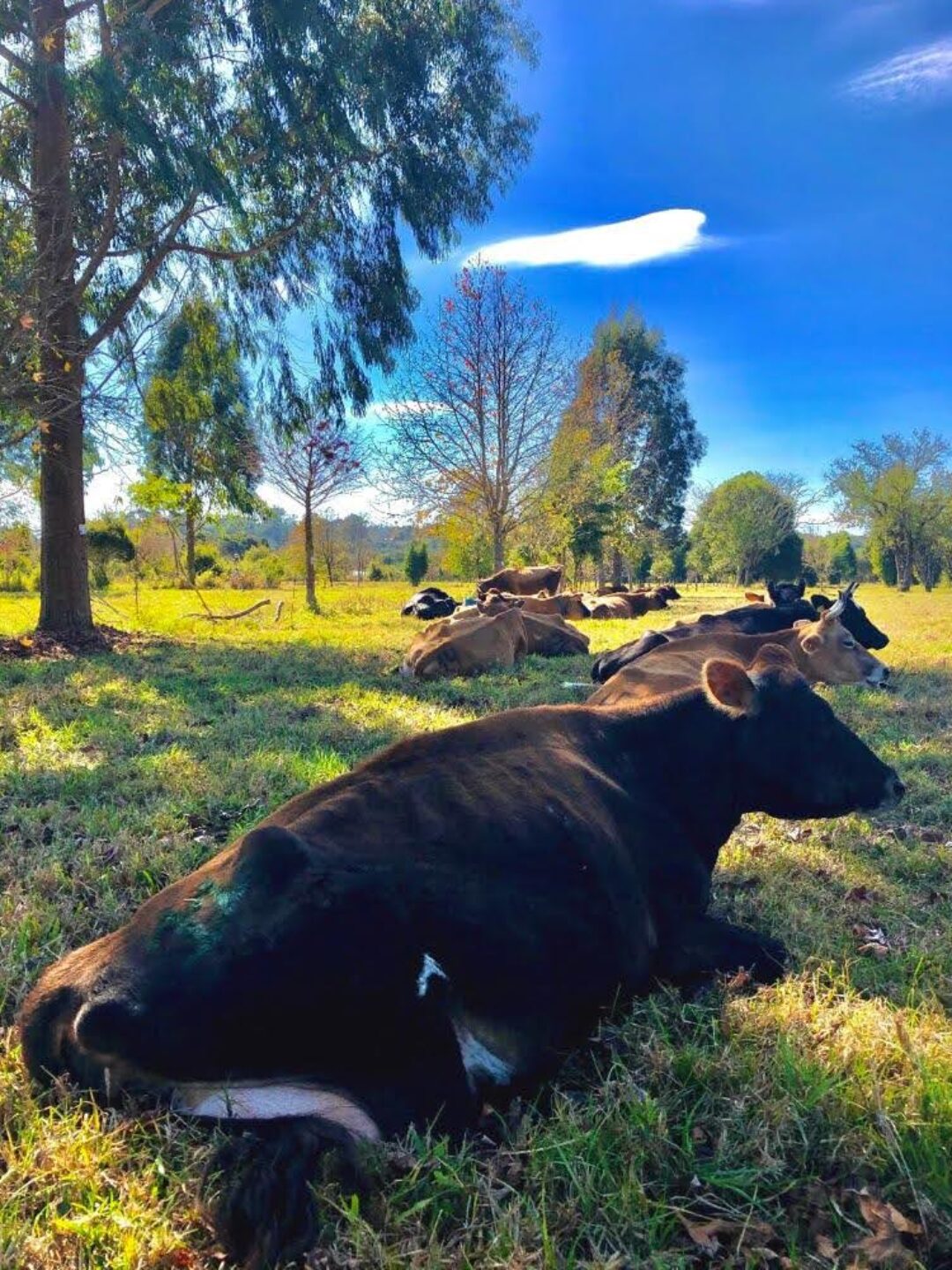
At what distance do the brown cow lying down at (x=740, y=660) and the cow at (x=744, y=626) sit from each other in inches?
22.7

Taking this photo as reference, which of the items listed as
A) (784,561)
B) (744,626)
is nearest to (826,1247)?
(744,626)

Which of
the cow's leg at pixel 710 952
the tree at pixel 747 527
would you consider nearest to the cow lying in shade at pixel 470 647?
the cow's leg at pixel 710 952

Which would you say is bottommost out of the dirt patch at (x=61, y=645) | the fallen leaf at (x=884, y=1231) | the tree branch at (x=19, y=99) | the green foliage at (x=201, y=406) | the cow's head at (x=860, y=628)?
the fallen leaf at (x=884, y=1231)

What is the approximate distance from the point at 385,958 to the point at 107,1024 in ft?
2.51

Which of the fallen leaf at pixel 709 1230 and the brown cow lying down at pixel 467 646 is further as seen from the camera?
the brown cow lying down at pixel 467 646

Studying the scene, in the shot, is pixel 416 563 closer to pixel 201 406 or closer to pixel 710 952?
pixel 201 406

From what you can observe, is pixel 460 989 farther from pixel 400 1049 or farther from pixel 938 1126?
pixel 938 1126

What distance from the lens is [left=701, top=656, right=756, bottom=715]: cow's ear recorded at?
3.71m

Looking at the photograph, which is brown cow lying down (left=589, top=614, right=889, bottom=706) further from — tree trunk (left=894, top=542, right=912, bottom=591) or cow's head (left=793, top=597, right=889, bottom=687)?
tree trunk (left=894, top=542, right=912, bottom=591)

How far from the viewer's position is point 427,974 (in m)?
2.31

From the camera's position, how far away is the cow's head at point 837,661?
9477 millimetres

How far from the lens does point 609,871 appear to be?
2.97 metres

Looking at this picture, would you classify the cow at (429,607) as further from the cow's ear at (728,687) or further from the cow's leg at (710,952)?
the cow's leg at (710,952)

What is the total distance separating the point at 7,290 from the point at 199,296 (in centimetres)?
628
